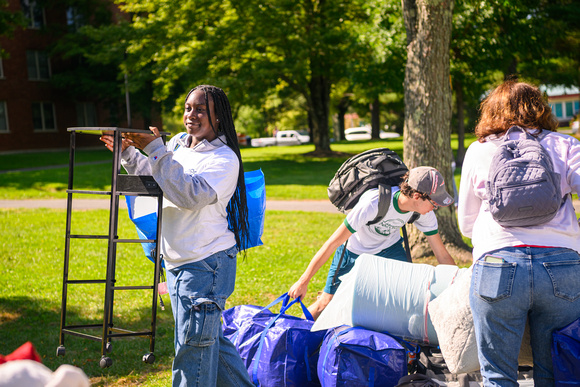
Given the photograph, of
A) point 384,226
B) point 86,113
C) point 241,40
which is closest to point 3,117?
point 86,113

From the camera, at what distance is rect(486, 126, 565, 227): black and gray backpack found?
2.50 meters

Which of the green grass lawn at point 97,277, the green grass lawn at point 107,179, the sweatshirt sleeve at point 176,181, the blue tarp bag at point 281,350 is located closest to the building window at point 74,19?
the green grass lawn at point 107,179

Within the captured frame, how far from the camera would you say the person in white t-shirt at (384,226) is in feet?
12.1

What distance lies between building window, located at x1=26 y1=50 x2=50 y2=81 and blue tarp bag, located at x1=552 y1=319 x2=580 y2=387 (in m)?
37.3

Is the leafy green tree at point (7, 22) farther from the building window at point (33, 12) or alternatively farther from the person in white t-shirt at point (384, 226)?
the person in white t-shirt at point (384, 226)

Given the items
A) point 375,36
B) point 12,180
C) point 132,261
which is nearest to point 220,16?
point 375,36

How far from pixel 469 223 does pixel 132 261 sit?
6629 millimetres

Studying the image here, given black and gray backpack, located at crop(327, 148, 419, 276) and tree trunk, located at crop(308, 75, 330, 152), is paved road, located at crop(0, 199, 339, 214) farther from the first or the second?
tree trunk, located at crop(308, 75, 330, 152)

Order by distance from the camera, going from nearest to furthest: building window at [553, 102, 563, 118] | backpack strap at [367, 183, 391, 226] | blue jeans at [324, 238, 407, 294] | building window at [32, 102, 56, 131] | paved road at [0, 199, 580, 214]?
backpack strap at [367, 183, 391, 226], blue jeans at [324, 238, 407, 294], paved road at [0, 199, 580, 214], building window at [32, 102, 56, 131], building window at [553, 102, 563, 118]

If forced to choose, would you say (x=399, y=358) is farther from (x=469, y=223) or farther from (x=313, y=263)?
(x=469, y=223)

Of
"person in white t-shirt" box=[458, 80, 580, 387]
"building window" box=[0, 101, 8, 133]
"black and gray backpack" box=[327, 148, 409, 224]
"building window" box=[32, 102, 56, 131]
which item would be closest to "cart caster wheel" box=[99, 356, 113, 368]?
"black and gray backpack" box=[327, 148, 409, 224]

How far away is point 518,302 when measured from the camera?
8.25ft

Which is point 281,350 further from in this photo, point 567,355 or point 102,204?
point 102,204

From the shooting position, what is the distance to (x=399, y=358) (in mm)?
3404
